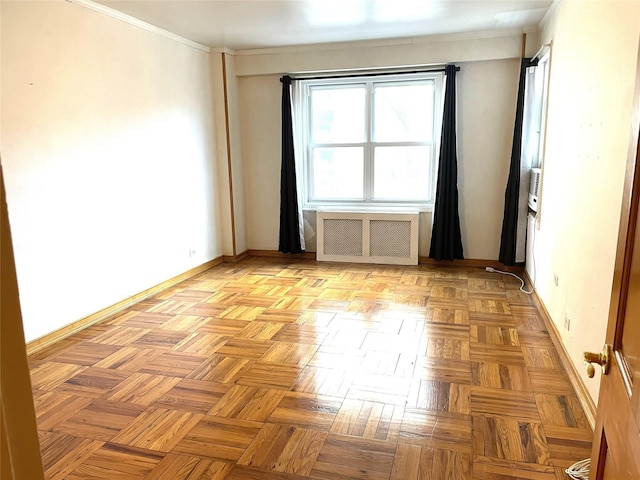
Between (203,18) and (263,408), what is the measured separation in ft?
10.5

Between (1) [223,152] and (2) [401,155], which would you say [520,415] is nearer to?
(2) [401,155]

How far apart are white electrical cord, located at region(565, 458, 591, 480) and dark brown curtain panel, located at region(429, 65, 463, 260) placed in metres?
3.33

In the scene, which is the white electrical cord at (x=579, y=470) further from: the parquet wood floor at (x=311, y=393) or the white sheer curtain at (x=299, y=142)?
the white sheer curtain at (x=299, y=142)

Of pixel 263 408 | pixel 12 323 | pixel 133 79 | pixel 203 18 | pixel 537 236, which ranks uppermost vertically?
pixel 203 18

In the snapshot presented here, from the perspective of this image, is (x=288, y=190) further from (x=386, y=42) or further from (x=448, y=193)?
(x=386, y=42)

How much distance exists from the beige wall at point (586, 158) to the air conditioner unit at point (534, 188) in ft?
1.56

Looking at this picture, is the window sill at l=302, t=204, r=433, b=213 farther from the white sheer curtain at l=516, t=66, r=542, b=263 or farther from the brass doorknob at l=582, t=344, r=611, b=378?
the brass doorknob at l=582, t=344, r=611, b=378

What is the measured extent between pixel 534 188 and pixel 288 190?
258 centimetres

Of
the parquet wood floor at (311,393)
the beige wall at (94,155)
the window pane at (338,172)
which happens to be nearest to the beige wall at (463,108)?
the window pane at (338,172)

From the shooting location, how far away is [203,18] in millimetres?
3965

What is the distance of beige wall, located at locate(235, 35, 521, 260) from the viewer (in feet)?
15.6

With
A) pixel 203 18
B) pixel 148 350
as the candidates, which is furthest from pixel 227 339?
pixel 203 18

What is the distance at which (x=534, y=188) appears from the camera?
432 centimetres

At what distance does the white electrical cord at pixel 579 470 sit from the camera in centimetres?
180
